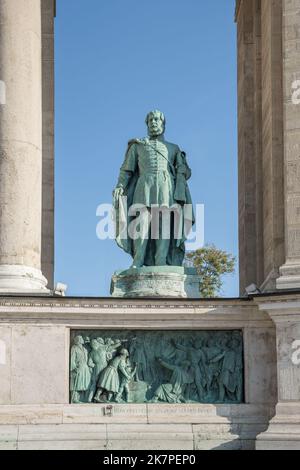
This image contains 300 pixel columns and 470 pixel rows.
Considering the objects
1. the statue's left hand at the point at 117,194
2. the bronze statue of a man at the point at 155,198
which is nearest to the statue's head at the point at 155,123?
the bronze statue of a man at the point at 155,198

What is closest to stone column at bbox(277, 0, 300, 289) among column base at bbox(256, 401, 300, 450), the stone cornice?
the stone cornice

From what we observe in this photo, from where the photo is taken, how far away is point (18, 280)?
26.4 meters

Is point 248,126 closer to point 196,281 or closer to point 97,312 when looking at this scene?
point 196,281

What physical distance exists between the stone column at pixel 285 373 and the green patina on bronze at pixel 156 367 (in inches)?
53.3

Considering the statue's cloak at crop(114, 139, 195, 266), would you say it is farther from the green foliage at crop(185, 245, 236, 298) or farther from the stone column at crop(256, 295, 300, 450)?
the green foliage at crop(185, 245, 236, 298)

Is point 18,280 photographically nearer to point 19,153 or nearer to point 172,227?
point 19,153

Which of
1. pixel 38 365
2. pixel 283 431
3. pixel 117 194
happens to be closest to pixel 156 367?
pixel 38 365

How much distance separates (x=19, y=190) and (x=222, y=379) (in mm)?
6013

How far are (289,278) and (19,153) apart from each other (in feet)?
21.1

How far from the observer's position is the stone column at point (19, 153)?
2656 centimetres

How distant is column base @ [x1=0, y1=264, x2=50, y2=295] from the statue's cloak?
351 cm

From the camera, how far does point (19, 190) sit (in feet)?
88.0

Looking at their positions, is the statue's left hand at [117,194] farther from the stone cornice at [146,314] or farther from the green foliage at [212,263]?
the green foliage at [212,263]
